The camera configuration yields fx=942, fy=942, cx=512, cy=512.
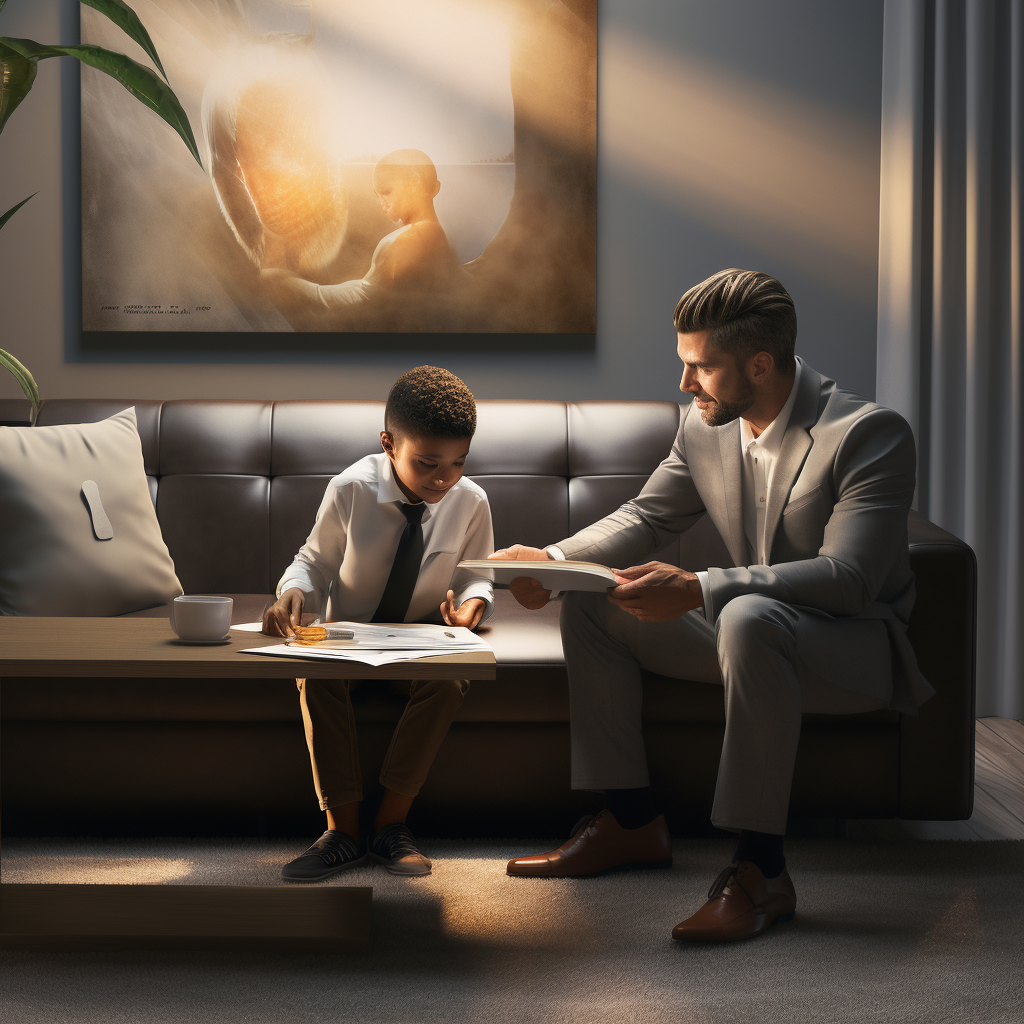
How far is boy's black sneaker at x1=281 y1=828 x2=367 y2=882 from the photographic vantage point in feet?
4.94

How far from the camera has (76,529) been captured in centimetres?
187

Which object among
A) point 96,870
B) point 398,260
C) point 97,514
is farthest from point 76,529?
point 398,260

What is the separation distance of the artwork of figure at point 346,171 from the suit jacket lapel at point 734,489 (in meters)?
1.10

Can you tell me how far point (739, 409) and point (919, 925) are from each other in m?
0.83

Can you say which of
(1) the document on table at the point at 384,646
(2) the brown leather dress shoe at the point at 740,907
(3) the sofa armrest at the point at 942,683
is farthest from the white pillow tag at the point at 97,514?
(3) the sofa armrest at the point at 942,683

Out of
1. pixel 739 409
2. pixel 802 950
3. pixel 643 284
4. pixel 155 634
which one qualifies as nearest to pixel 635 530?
pixel 739 409

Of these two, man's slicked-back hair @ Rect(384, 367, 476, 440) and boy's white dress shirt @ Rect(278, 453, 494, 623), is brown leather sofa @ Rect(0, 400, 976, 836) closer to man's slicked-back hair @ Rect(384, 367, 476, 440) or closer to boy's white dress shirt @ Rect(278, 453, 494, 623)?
boy's white dress shirt @ Rect(278, 453, 494, 623)

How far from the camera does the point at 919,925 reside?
4.55 ft

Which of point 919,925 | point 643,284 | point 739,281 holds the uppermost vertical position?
point 643,284

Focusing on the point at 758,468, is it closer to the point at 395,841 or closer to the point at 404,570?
the point at 404,570

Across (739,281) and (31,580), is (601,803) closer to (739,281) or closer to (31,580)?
(739,281)

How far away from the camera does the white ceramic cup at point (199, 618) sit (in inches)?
46.6

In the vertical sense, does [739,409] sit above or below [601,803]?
above

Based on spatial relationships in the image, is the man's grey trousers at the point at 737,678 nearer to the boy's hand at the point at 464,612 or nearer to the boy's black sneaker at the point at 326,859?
the boy's hand at the point at 464,612
